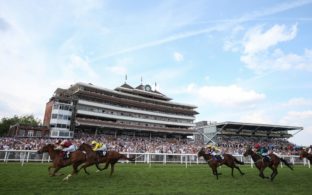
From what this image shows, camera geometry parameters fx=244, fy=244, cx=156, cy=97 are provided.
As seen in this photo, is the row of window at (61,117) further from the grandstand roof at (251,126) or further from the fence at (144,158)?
the grandstand roof at (251,126)

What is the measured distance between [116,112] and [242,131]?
31462 millimetres

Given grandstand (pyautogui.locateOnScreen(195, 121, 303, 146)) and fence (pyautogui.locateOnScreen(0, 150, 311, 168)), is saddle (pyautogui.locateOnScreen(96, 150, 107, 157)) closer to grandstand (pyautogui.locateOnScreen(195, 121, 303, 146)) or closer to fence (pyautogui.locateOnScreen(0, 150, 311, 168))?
fence (pyautogui.locateOnScreen(0, 150, 311, 168))

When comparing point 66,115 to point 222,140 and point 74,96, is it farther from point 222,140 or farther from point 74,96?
point 222,140

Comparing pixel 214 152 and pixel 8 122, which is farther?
pixel 8 122

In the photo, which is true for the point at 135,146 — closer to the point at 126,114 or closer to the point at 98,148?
the point at 98,148

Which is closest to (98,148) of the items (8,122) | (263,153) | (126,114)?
(263,153)

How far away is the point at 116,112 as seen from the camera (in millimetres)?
52438

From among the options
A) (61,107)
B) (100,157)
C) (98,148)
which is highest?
(61,107)

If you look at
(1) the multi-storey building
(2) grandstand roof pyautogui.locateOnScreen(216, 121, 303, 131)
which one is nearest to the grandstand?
(2) grandstand roof pyautogui.locateOnScreen(216, 121, 303, 131)

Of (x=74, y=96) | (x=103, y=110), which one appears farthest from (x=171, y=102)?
(x=74, y=96)

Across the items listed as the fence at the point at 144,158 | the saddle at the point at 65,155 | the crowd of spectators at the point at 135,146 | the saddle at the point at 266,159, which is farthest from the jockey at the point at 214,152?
the saddle at the point at 65,155

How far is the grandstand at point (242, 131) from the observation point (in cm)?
5853

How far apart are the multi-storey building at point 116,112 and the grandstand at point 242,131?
479 centimetres

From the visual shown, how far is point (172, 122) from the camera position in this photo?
6059 centimetres
